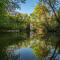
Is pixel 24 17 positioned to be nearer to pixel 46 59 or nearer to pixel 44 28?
pixel 44 28

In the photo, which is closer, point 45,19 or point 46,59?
point 46,59

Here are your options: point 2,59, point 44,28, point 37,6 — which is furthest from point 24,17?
point 2,59

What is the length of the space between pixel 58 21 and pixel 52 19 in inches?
120

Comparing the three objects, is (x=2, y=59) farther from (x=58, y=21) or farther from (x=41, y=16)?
(x=41, y=16)

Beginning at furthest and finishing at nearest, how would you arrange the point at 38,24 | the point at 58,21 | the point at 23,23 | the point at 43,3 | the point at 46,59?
the point at 23,23, the point at 38,24, the point at 43,3, the point at 58,21, the point at 46,59

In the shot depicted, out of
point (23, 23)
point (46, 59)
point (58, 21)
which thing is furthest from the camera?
point (23, 23)

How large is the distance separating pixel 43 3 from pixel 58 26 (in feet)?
20.5

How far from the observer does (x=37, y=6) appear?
186 ft

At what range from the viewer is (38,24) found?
53.5 metres

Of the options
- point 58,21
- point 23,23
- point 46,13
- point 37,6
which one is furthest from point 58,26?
point 23,23

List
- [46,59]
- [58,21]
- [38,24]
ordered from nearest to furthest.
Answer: [46,59] → [58,21] → [38,24]

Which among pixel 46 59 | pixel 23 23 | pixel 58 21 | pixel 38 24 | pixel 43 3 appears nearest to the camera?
pixel 46 59

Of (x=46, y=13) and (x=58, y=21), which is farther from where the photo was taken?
(x=46, y=13)

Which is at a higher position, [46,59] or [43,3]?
[43,3]
